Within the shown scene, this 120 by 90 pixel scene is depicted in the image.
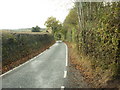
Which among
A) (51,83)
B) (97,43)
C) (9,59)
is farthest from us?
(9,59)

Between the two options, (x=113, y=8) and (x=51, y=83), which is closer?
(x=113, y=8)

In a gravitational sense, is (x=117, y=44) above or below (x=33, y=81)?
above

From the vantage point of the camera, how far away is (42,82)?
24.7 ft

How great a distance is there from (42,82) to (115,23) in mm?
4624

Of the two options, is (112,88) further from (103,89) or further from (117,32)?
(117,32)

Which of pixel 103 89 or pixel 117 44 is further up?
pixel 117 44

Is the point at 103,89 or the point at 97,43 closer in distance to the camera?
the point at 103,89

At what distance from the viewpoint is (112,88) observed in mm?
5922

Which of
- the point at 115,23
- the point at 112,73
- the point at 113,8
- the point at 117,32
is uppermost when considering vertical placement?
the point at 113,8

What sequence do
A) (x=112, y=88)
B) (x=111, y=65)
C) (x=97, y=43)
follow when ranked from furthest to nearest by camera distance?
(x=97, y=43) < (x=111, y=65) < (x=112, y=88)

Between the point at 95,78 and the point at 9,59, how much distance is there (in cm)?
815

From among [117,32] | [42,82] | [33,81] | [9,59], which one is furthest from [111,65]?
[9,59]

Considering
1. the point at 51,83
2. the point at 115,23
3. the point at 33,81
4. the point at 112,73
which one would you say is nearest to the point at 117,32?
the point at 115,23

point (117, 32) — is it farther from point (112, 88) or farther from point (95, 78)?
point (95, 78)
